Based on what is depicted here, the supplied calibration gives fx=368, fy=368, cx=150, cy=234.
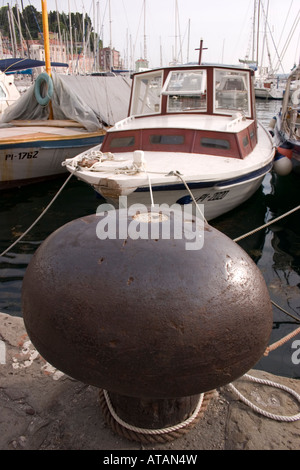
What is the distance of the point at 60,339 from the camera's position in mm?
1783

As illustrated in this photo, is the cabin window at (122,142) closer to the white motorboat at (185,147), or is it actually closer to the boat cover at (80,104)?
the white motorboat at (185,147)

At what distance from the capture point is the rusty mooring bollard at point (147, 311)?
1.65 metres

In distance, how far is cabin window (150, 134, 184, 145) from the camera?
7258 mm

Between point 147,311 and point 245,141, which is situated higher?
point 147,311

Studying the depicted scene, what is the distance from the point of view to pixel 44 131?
1054 centimetres

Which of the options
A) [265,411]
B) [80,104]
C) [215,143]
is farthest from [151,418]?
[80,104]

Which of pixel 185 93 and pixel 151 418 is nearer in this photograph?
pixel 151 418

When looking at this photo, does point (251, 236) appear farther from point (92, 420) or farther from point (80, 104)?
point (80, 104)

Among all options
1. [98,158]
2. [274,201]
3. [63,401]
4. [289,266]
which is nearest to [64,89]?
[98,158]

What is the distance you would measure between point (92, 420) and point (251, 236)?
19.4 feet

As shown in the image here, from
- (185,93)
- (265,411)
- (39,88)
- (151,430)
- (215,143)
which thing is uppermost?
(185,93)

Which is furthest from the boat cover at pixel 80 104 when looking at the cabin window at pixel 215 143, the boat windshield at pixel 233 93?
the cabin window at pixel 215 143

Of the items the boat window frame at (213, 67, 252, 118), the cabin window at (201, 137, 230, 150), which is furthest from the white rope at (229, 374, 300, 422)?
the boat window frame at (213, 67, 252, 118)

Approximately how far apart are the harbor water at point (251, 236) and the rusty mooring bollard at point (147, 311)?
2.51m
